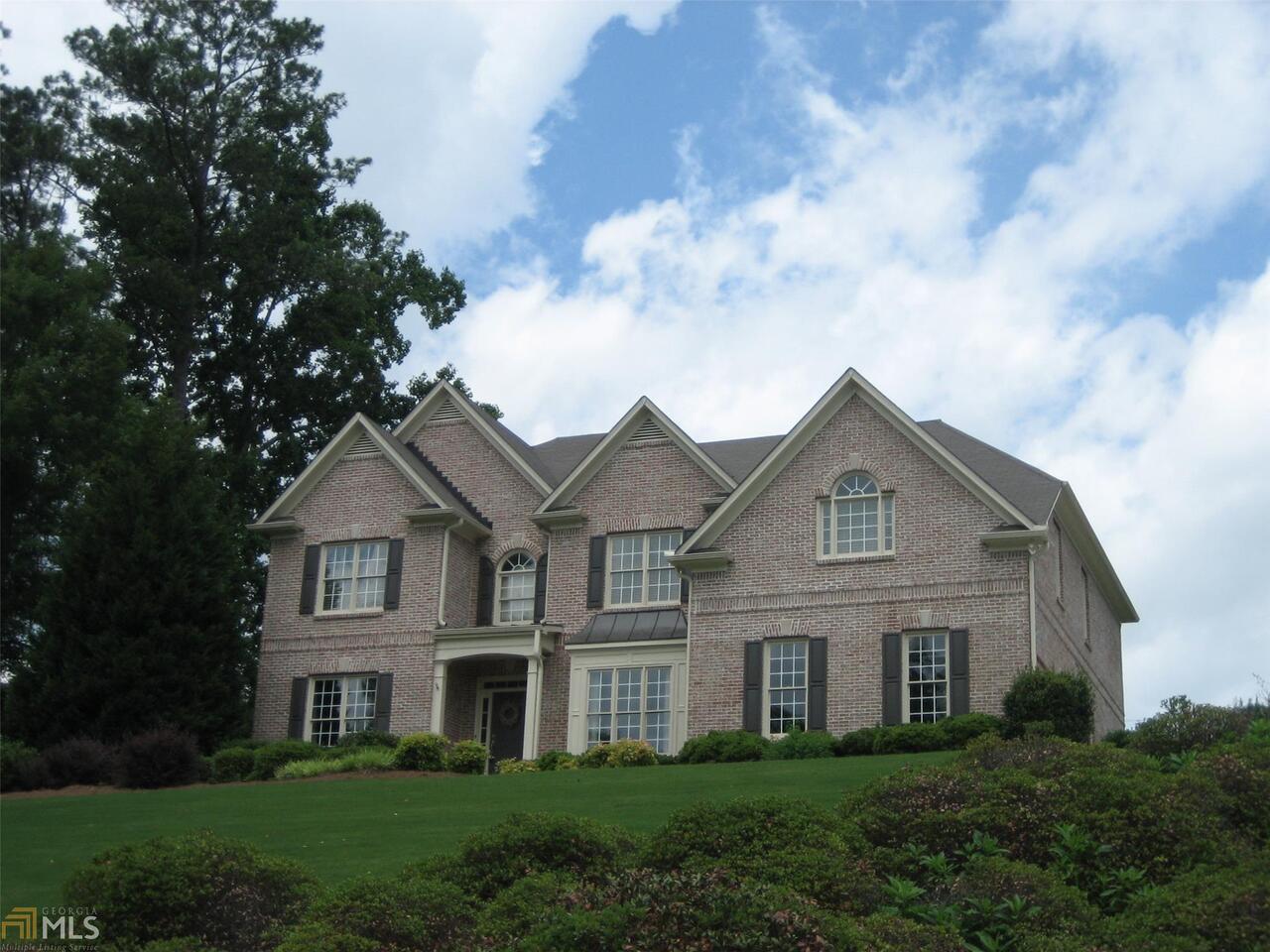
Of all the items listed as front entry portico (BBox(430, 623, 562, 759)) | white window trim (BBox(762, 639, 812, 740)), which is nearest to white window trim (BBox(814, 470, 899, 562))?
white window trim (BBox(762, 639, 812, 740))

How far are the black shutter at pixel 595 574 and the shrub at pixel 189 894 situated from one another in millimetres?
19511

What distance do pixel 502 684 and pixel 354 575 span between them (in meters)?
4.08

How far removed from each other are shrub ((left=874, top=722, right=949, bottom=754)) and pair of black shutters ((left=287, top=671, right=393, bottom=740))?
436 inches

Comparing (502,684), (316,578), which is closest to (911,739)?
(502,684)

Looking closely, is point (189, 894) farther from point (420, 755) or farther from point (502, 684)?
point (502, 684)

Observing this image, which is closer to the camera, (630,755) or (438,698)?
(630,755)

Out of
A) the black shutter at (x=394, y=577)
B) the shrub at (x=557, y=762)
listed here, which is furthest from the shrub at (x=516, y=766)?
the black shutter at (x=394, y=577)

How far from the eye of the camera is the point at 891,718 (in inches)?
1101

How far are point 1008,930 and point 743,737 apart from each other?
1595 centimetres

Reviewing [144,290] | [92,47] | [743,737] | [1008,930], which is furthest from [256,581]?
[1008,930]

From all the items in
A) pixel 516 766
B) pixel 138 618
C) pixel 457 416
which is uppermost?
pixel 457 416

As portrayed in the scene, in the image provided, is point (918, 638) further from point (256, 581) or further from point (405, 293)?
point (405, 293)

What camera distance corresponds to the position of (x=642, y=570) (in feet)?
107

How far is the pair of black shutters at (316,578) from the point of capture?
33719 millimetres
